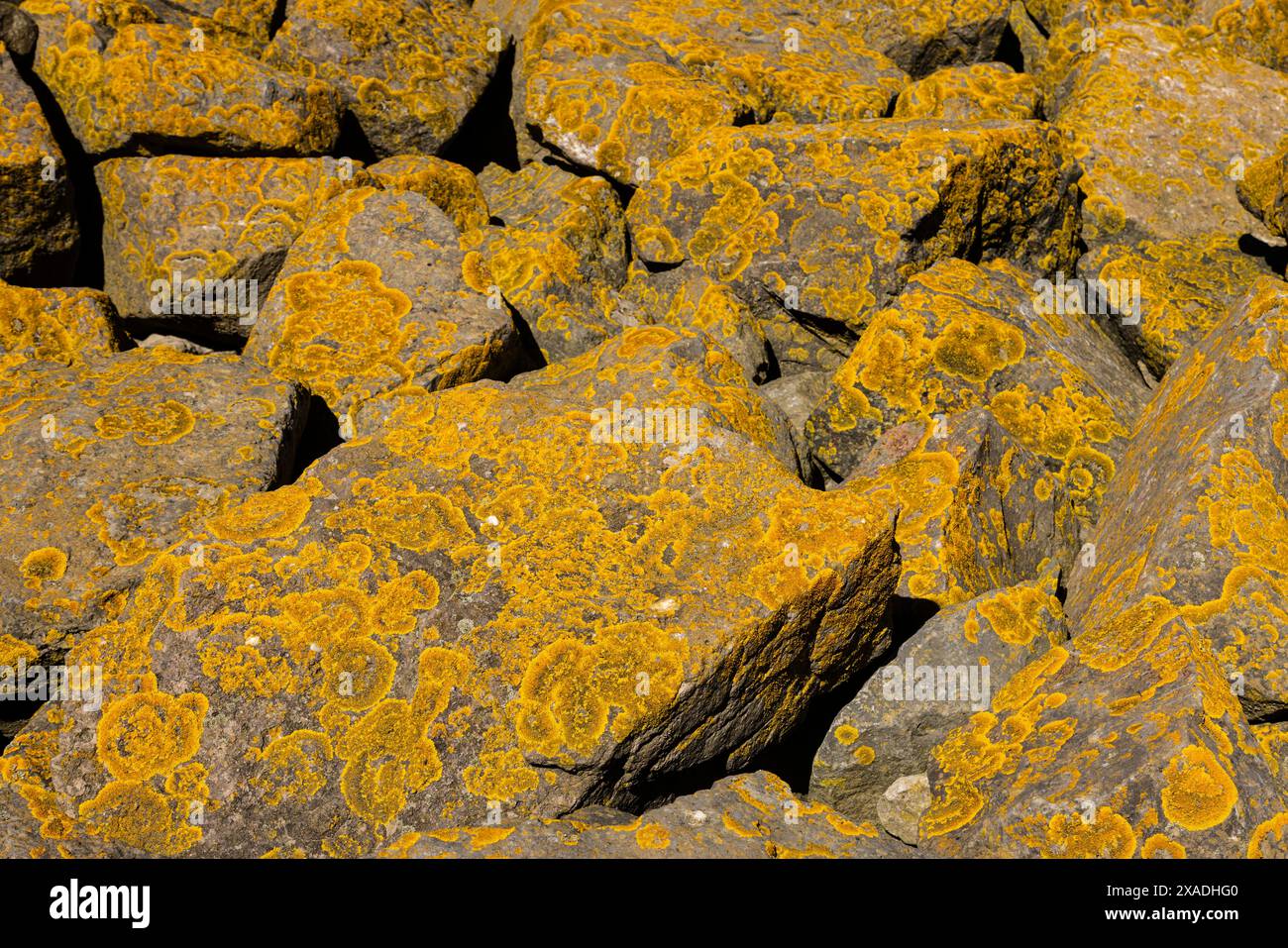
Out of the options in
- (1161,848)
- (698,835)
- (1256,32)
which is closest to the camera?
(1161,848)

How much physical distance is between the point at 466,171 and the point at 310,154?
4.40 feet

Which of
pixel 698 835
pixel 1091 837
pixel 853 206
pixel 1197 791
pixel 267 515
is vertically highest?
pixel 853 206

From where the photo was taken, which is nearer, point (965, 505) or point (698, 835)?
point (698, 835)

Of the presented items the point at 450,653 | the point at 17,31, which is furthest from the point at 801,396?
the point at 17,31

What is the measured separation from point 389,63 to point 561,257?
2498 millimetres

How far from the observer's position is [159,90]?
26.0 feet

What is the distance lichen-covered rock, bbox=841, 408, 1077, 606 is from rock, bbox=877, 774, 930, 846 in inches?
41.8

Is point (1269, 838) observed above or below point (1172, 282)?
below

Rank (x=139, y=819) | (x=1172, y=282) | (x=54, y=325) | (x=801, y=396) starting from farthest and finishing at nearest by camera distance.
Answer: (x=1172, y=282), (x=801, y=396), (x=54, y=325), (x=139, y=819)

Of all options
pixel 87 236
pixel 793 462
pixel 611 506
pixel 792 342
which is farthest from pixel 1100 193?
pixel 87 236

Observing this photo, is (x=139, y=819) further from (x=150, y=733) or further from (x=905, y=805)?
(x=905, y=805)

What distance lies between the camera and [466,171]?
902 centimetres

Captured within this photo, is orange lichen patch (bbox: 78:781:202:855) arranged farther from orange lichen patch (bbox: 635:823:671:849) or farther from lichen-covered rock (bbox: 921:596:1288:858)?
lichen-covered rock (bbox: 921:596:1288:858)

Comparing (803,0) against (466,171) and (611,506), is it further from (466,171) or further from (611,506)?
(611,506)
